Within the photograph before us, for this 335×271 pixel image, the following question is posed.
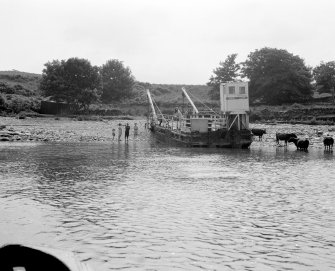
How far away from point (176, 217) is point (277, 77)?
83062mm

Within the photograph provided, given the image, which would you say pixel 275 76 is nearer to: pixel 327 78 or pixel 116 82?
pixel 327 78

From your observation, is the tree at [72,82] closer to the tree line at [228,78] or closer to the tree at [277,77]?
the tree line at [228,78]

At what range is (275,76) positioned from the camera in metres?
90.9

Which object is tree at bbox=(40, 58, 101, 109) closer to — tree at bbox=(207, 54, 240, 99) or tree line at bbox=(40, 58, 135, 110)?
tree line at bbox=(40, 58, 135, 110)

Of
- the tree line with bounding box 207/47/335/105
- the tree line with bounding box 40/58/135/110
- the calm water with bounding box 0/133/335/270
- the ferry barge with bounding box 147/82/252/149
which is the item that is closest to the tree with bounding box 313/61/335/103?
the tree line with bounding box 207/47/335/105

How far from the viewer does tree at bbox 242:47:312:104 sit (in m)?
90.2

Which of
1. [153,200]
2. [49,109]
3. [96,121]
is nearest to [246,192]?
[153,200]

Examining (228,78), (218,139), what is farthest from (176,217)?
(228,78)

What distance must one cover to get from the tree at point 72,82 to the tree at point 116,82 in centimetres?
2014

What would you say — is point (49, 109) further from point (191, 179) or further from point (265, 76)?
point (191, 179)

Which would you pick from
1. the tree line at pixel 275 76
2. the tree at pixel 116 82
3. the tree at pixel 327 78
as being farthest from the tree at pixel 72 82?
the tree at pixel 327 78

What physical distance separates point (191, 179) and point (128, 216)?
7.62 metres

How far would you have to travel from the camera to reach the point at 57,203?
44.5ft

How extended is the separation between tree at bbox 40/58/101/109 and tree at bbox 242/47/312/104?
35032 millimetres
